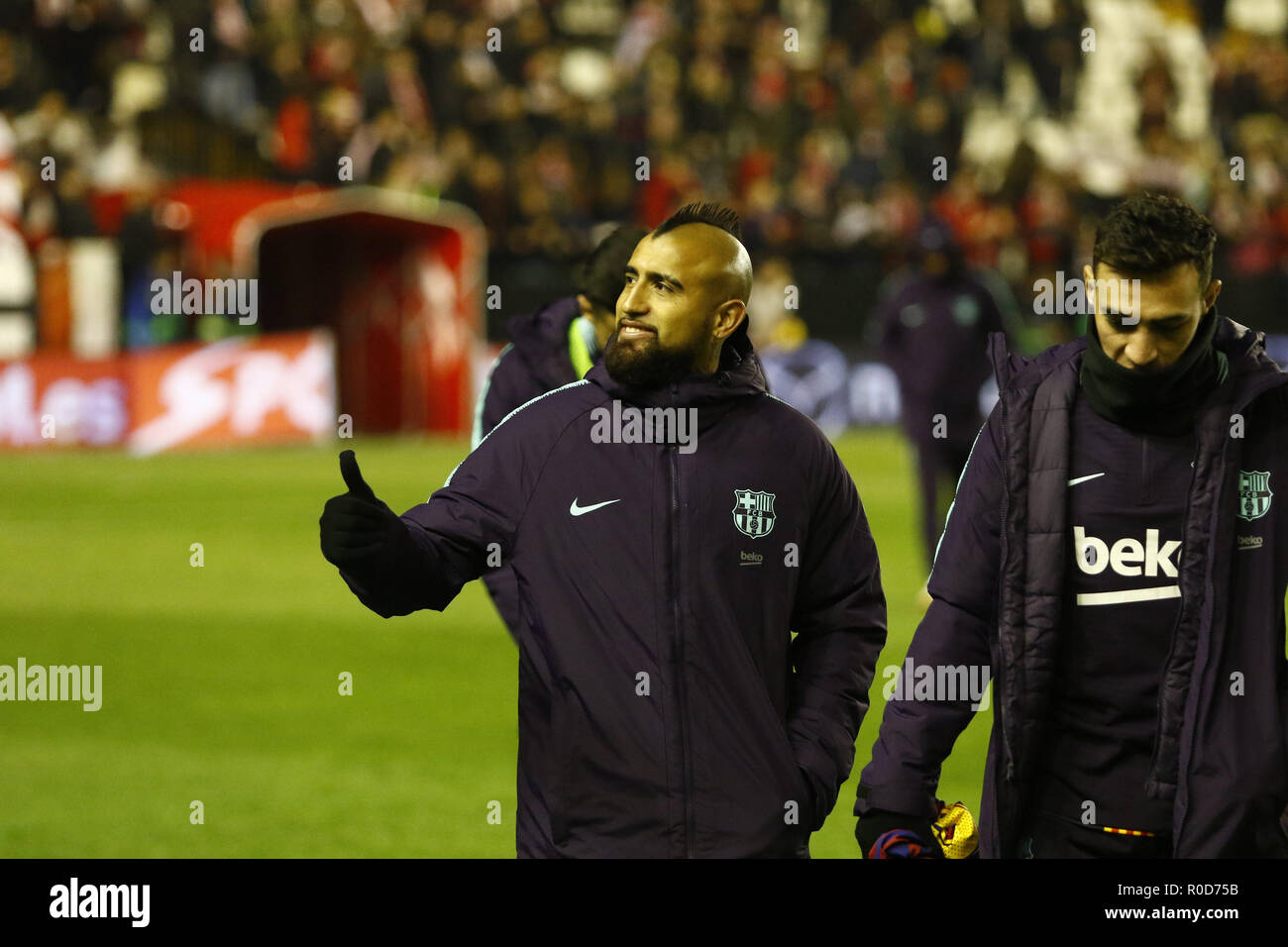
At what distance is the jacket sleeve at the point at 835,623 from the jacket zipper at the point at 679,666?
307mm

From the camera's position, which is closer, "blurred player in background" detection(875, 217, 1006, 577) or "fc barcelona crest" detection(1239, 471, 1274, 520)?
"fc barcelona crest" detection(1239, 471, 1274, 520)

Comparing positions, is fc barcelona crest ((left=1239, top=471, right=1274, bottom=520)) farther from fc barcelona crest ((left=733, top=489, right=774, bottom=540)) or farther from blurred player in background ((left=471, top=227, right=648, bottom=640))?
blurred player in background ((left=471, top=227, right=648, bottom=640))

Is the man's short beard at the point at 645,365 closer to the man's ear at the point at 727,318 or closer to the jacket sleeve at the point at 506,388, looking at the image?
the man's ear at the point at 727,318

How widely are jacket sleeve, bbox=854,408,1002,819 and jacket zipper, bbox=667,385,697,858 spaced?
365mm

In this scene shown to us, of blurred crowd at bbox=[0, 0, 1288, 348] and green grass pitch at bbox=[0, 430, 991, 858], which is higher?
blurred crowd at bbox=[0, 0, 1288, 348]

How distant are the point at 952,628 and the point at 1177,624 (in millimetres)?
469

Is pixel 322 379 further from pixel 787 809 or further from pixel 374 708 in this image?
pixel 787 809

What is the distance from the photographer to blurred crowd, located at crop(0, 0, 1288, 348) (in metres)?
24.8

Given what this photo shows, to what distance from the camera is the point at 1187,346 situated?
422 cm

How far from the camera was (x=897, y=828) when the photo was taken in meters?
4.09

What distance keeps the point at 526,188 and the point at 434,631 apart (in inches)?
556

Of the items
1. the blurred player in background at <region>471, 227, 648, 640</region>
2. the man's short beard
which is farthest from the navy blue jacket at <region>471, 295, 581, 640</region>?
the man's short beard
